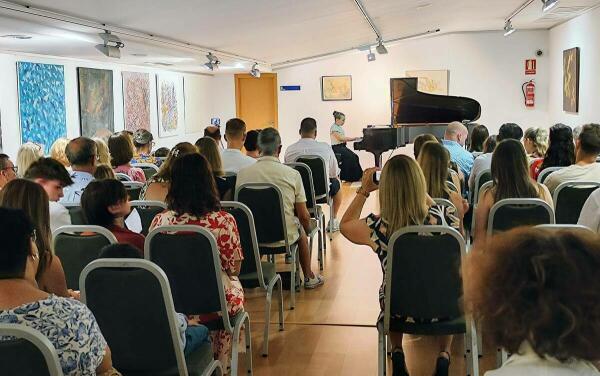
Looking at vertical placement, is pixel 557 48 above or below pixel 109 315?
above

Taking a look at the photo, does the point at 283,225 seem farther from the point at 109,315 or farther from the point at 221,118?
the point at 221,118

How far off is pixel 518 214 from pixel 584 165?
1.20 m

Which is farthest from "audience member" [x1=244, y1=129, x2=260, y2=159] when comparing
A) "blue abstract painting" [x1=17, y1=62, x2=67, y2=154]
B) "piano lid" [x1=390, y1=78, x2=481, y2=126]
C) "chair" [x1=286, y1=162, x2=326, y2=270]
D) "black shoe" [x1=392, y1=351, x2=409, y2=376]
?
"piano lid" [x1=390, y1=78, x2=481, y2=126]

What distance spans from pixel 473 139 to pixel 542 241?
6493mm

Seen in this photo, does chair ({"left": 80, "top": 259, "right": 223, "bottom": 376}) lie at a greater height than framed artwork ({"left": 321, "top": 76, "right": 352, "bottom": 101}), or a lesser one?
lesser

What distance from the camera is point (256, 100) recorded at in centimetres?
1534

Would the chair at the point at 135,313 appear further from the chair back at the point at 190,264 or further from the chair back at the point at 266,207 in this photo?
the chair back at the point at 266,207

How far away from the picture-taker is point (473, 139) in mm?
7570

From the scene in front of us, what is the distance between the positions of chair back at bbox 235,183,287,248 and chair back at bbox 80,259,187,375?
210 cm

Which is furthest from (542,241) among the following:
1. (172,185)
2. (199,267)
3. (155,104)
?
(155,104)

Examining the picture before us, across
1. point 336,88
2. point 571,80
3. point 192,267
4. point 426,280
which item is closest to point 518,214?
point 426,280

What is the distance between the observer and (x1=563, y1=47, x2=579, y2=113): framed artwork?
35.0 ft

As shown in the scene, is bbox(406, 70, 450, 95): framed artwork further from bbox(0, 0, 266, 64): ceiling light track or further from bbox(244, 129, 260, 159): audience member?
bbox(244, 129, 260, 159): audience member

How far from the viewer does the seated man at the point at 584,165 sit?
4.47m
